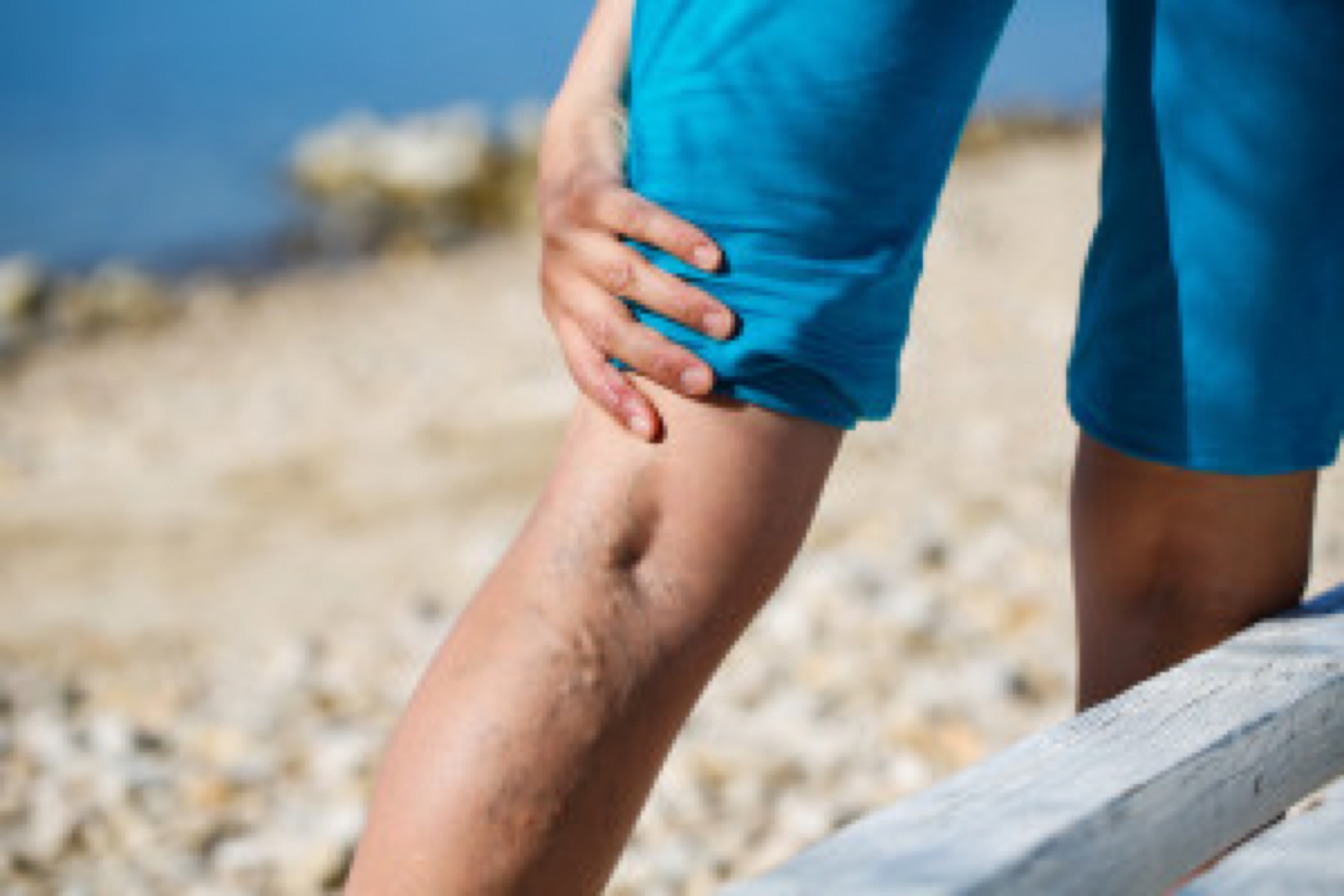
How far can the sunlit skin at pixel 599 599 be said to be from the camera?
1017 mm

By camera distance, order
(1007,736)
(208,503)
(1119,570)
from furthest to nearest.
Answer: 1. (208,503)
2. (1007,736)
3. (1119,570)

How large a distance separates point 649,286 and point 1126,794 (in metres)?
0.44

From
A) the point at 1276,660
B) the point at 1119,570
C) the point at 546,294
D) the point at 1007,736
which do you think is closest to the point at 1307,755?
the point at 1276,660

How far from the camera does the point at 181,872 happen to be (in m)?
2.07

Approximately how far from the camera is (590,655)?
1.04 meters

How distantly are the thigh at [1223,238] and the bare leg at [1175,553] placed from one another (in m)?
0.06

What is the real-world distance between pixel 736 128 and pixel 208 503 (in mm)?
3124

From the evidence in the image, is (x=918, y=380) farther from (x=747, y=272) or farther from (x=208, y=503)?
(x=747, y=272)

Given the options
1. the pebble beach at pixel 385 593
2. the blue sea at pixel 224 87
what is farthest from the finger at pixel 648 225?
the blue sea at pixel 224 87

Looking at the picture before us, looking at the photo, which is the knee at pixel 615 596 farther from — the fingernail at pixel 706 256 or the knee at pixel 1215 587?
the knee at pixel 1215 587

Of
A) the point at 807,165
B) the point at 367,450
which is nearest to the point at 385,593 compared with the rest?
the point at 367,450

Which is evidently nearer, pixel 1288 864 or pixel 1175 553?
pixel 1288 864

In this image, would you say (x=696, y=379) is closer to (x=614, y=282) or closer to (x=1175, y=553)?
(x=614, y=282)

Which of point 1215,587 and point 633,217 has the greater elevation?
point 633,217
